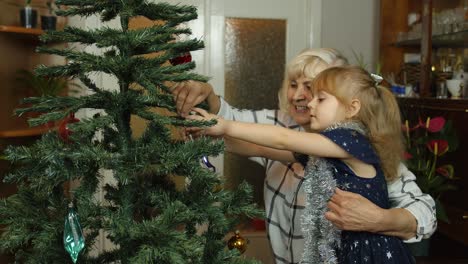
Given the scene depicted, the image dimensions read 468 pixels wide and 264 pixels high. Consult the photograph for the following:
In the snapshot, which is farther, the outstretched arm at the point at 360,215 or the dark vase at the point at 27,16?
the dark vase at the point at 27,16

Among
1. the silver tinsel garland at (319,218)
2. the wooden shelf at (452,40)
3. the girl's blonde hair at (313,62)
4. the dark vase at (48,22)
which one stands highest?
the dark vase at (48,22)

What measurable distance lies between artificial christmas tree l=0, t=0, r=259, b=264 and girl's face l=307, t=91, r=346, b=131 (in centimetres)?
50

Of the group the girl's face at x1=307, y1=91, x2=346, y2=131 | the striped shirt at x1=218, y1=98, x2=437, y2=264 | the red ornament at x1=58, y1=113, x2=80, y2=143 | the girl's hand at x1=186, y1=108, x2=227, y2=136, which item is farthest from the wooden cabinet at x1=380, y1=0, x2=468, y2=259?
the red ornament at x1=58, y1=113, x2=80, y2=143

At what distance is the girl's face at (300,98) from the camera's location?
1.51m

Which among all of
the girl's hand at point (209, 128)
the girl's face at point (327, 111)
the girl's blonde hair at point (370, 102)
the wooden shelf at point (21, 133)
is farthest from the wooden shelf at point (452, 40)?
the wooden shelf at point (21, 133)

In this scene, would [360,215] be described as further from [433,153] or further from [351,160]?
[433,153]

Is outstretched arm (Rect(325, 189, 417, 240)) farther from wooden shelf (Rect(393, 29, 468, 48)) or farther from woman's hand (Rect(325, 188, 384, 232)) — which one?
wooden shelf (Rect(393, 29, 468, 48))

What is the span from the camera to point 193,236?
28.7 inches

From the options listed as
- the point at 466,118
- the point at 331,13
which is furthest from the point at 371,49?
the point at 466,118

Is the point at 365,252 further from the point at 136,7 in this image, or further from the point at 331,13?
the point at 331,13

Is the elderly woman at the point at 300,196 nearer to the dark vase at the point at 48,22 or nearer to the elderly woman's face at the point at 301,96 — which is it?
the elderly woman's face at the point at 301,96

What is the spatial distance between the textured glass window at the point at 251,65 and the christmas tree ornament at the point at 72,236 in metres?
Answer: 2.45

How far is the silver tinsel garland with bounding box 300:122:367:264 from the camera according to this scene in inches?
48.5

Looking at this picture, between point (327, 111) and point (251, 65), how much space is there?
194 cm
